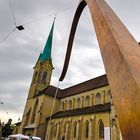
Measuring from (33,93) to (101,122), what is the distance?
75.3 feet

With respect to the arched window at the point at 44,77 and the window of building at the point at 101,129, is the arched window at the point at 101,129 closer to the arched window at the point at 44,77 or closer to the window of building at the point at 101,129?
the window of building at the point at 101,129

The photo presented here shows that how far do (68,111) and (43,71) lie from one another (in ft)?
51.0

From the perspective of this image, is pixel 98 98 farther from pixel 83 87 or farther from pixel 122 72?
pixel 122 72

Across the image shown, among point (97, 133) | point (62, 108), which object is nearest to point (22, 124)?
point (62, 108)

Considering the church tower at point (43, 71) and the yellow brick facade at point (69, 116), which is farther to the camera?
the church tower at point (43, 71)

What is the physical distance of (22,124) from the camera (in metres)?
37.9

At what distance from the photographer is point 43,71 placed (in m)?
43.9

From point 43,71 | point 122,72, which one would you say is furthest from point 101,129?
point 43,71

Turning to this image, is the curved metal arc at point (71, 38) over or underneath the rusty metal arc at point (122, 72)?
over

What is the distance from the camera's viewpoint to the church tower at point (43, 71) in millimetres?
41812

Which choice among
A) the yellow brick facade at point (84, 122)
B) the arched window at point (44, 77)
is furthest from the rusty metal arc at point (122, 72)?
the arched window at point (44, 77)

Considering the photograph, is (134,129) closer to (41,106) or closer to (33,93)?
(41,106)

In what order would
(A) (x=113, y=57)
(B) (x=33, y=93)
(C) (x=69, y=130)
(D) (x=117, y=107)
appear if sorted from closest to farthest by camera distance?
1. (D) (x=117, y=107)
2. (A) (x=113, y=57)
3. (C) (x=69, y=130)
4. (B) (x=33, y=93)

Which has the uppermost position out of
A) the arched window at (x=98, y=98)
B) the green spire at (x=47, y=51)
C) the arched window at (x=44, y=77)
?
the green spire at (x=47, y=51)
